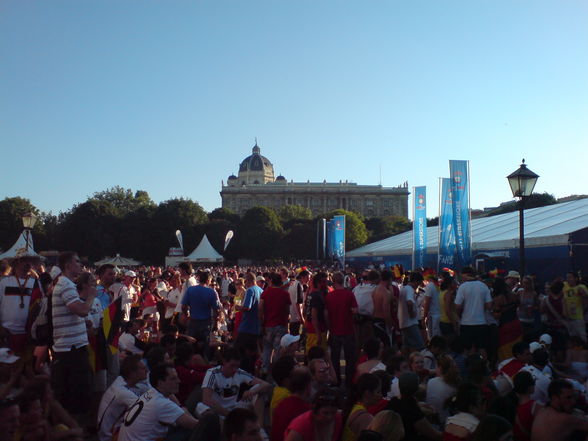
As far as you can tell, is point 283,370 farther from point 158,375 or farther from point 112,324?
point 112,324

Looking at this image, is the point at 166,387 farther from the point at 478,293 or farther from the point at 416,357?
the point at 478,293

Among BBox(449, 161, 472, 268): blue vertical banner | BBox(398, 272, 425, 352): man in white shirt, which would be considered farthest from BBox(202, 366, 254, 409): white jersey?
BBox(449, 161, 472, 268): blue vertical banner

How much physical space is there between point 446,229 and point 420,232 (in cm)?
396

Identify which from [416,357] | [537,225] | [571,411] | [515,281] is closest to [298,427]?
[571,411]

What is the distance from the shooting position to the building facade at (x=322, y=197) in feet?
428

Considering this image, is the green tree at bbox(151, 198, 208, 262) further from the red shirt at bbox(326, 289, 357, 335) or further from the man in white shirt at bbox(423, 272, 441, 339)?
the red shirt at bbox(326, 289, 357, 335)

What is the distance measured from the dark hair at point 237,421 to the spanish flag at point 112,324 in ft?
14.5

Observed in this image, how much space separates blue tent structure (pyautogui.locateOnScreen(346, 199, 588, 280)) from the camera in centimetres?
1736

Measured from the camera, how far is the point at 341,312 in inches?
358

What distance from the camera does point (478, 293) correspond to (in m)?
9.41

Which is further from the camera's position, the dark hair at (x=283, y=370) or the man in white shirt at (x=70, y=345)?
the man in white shirt at (x=70, y=345)

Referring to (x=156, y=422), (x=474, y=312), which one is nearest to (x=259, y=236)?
(x=474, y=312)

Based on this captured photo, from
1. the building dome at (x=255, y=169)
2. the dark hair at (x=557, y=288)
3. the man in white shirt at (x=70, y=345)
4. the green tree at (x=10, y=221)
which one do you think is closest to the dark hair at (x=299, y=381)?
the man in white shirt at (x=70, y=345)

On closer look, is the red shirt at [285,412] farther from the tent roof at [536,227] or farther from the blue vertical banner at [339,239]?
the blue vertical banner at [339,239]
